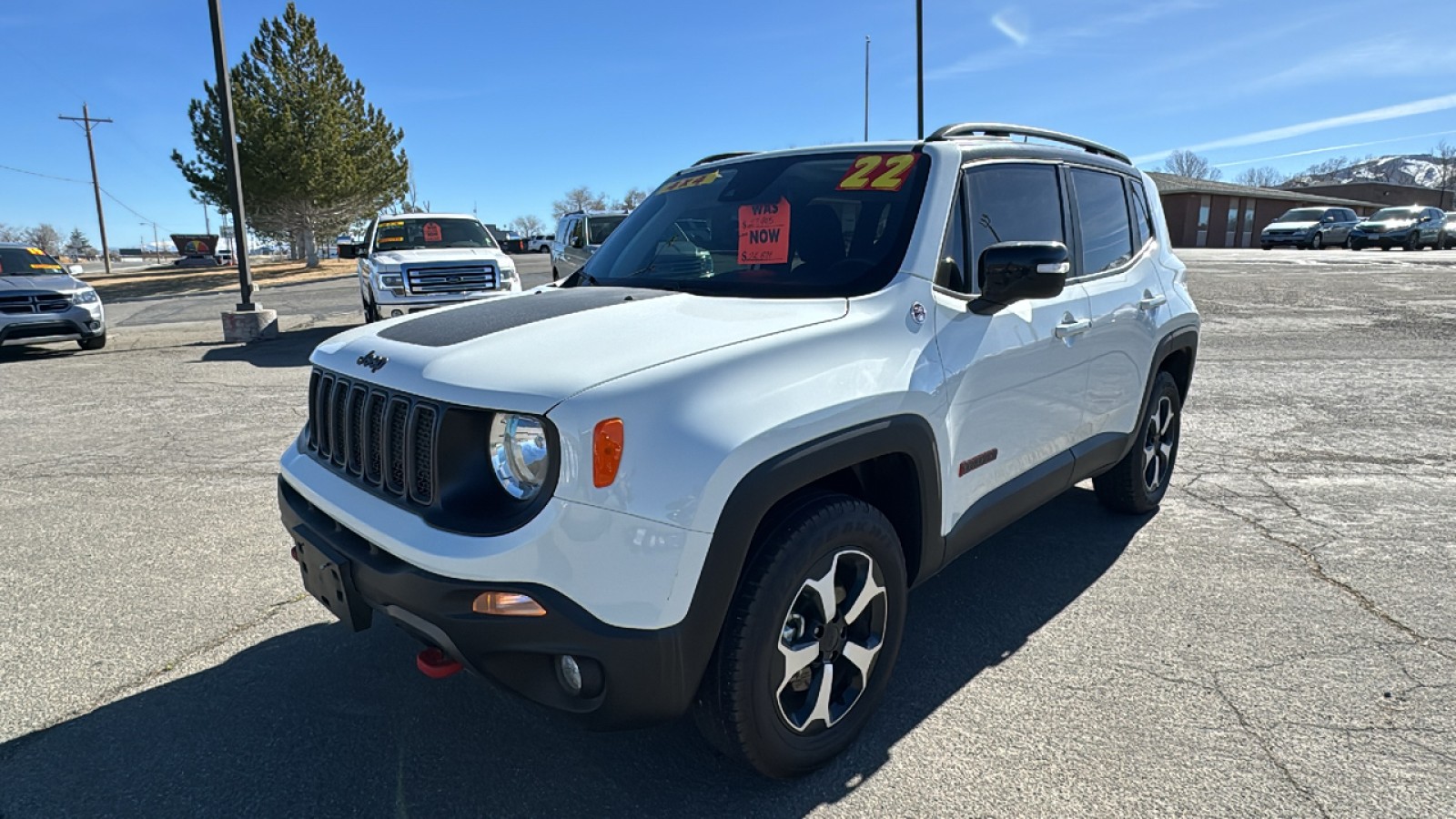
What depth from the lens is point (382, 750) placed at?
2643 millimetres

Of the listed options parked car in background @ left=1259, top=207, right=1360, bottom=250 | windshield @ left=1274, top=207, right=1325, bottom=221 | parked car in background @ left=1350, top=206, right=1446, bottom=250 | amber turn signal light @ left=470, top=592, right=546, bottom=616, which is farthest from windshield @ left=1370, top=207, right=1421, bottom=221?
amber turn signal light @ left=470, top=592, right=546, bottom=616

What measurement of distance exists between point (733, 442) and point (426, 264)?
34.3ft

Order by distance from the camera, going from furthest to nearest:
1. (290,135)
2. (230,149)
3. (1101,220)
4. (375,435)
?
1. (290,135)
2. (230,149)
3. (1101,220)
4. (375,435)

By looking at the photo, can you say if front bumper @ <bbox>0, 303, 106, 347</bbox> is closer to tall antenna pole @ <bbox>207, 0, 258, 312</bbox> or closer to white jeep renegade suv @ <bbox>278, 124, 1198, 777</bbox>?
tall antenna pole @ <bbox>207, 0, 258, 312</bbox>

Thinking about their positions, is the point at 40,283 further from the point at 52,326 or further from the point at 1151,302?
the point at 1151,302

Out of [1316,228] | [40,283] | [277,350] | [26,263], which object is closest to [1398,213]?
[1316,228]

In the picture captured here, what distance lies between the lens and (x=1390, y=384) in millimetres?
8266

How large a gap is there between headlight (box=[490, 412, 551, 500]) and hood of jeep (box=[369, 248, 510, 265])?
33.3ft

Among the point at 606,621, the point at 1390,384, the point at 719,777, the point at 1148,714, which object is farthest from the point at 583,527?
the point at 1390,384

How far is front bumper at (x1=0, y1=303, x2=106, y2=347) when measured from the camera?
10961 millimetres

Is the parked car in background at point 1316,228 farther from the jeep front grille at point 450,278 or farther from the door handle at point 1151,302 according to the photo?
the door handle at point 1151,302

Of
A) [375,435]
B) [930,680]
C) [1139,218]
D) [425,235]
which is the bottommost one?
[930,680]

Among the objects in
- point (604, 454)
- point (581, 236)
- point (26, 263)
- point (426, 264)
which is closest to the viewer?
point (604, 454)

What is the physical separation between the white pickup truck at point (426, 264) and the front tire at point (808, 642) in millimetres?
9284
